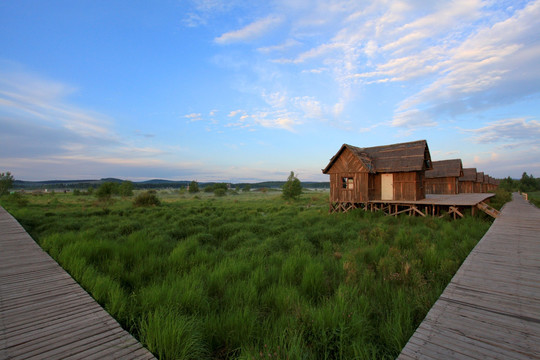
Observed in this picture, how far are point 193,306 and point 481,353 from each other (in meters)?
4.48

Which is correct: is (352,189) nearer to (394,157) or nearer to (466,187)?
(394,157)

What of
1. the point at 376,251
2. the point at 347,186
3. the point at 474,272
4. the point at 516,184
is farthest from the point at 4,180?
the point at 516,184

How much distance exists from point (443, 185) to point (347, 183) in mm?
18468

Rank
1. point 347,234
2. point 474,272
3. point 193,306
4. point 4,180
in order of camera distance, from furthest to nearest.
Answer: point 4,180 → point 347,234 → point 474,272 → point 193,306

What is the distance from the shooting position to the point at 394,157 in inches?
776

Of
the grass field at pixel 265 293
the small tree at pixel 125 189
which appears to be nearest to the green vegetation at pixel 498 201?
the grass field at pixel 265 293

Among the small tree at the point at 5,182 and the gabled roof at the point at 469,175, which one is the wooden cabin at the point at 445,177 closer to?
the gabled roof at the point at 469,175

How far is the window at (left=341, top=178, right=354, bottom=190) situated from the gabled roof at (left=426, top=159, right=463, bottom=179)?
15523 mm

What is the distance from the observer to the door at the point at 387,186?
19.7 metres

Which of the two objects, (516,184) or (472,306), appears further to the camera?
(516,184)

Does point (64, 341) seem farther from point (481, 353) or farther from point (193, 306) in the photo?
point (481, 353)

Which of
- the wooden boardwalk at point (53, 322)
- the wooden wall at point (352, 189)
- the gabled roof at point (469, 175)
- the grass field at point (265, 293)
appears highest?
the gabled roof at point (469, 175)

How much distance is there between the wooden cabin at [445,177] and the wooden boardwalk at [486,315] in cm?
2752

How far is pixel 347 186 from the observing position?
68.6 feet
